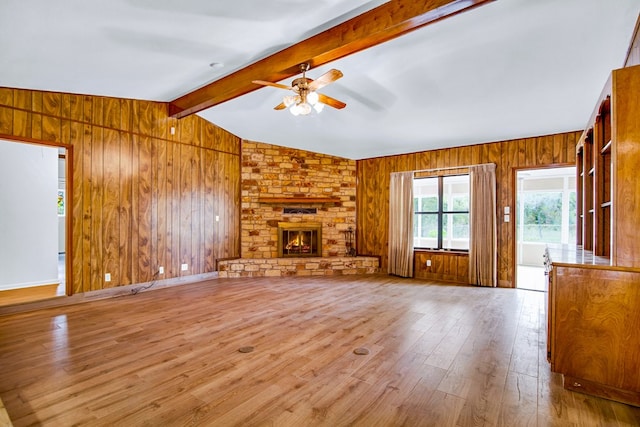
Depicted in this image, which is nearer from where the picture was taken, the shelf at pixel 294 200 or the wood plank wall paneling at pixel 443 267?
the wood plank wall paneling at pixel 443 267

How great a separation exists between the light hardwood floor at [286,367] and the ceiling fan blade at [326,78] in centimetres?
246

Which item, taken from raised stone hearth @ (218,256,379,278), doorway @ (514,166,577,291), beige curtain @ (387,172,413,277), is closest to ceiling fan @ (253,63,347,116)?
beige curtain @ (387,172,413,277)

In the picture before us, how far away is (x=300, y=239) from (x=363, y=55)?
169 inches

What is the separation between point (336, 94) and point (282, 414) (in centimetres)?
345

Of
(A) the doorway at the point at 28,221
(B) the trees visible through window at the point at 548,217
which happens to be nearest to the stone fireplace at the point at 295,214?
(A) the doorway at the point at 28,221

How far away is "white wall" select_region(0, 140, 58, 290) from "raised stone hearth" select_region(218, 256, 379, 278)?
288 cm

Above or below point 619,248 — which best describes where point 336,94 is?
above

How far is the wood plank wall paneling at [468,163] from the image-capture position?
492 centimetres

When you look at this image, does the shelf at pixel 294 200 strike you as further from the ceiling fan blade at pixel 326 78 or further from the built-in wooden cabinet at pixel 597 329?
the built-in wooden cabinet at pixel 597 329

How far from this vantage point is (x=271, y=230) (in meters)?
6.39

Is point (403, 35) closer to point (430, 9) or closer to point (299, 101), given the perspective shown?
point (430, 9)

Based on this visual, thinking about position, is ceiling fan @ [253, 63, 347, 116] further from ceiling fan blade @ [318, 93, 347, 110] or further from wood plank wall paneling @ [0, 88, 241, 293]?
wood plank wall paneling @ [0, 88, 241, 293]

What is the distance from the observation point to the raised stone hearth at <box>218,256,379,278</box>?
19.5 feet

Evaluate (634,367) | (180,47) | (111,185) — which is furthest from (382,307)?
(111,185)
